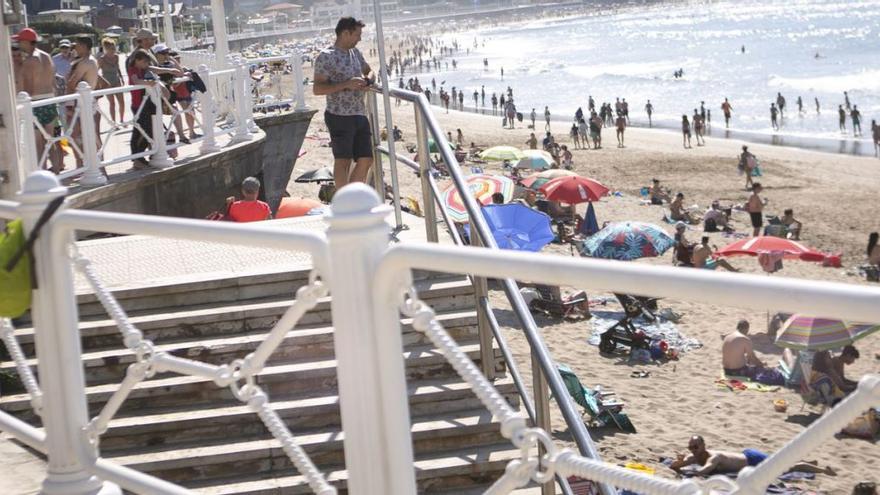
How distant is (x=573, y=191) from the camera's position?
20.7 meters

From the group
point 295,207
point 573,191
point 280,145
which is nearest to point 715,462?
point 295,207

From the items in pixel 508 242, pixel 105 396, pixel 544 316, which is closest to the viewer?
pixel 105 396

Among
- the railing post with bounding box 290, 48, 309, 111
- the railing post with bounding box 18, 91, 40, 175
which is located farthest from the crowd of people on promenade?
the railing post with bounding box 290, 48, 309, 111

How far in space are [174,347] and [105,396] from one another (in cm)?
40

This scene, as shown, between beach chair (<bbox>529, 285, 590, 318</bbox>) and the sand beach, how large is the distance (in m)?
0.21

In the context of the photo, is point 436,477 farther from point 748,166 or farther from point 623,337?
point 748,166

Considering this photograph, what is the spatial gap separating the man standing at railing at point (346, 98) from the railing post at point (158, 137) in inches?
154

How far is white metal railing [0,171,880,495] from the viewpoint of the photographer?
1.77 metres

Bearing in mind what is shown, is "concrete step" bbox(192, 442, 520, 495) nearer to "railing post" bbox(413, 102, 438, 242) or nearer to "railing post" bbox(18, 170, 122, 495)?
"railing post" bbox(18, 170, 122, 495)

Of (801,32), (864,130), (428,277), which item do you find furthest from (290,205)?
(801,32)

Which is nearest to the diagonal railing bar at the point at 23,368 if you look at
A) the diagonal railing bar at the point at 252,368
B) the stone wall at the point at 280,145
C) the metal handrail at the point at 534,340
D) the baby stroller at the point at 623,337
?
the diagonal railing bar at the point at 252,368

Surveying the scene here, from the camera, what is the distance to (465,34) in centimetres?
17650

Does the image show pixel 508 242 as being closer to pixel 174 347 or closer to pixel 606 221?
pixel 174 347

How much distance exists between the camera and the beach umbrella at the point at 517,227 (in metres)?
12.1
